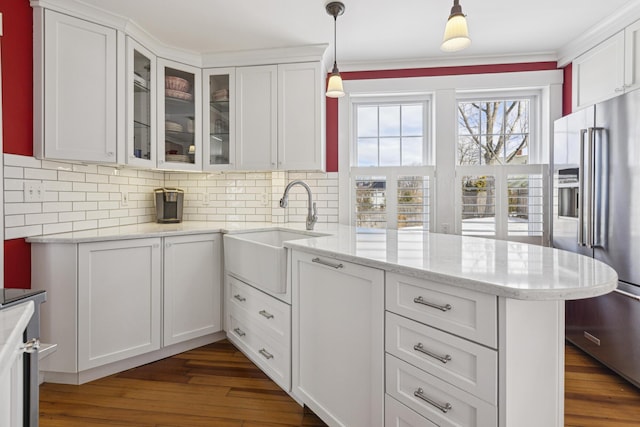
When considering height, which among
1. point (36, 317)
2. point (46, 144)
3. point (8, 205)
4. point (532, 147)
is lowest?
point (36, 317)

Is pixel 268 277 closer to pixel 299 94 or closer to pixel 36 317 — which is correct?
pixel 36 317

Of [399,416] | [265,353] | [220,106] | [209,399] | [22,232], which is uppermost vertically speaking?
[220,106]

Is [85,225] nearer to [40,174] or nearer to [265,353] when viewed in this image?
[40,174]

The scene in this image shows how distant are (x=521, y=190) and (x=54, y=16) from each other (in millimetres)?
3661

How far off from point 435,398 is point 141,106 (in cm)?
265

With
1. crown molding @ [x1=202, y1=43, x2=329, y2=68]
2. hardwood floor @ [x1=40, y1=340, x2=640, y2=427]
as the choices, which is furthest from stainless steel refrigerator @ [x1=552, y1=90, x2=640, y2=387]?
crown molding @ [x1=202, y1=43, x2=329, y2=68]

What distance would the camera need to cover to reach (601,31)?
96.9 inches

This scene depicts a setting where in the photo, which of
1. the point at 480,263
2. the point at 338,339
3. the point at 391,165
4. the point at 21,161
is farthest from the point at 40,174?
the point at 391,165

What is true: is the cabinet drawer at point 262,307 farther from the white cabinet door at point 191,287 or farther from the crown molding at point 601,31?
the crown molding at point 601,31

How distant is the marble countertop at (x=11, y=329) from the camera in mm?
506

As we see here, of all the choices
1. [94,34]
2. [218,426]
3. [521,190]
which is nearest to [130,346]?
[218,426]

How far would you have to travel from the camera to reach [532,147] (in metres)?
3.06

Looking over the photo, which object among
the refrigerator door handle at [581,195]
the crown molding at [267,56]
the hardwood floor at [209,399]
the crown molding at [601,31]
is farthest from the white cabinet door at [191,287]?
the crown molding at [601,31]

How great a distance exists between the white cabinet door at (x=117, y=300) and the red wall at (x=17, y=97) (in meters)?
0.33
